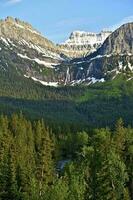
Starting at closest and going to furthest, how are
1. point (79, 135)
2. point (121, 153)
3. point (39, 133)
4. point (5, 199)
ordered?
point (5, 199) < point (121, 153) < point (39, 133) < point (79, 135)

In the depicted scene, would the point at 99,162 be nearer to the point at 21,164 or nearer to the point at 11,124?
the point at 21,164

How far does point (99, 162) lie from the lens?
3711 inches

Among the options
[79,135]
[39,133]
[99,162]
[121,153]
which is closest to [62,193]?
[99,162]

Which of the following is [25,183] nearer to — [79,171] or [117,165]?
[79,171]

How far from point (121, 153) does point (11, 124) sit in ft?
229

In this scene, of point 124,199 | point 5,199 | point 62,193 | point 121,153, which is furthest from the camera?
point 121,153

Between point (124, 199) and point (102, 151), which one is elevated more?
point (102, 151)

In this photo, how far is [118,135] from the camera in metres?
120

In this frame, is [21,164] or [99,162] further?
[21,164]

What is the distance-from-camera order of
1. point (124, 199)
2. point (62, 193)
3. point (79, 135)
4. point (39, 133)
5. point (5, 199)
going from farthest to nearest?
point (79, 135) → point (39, 133) → point (5, 199) → point (124, 199) → point (62, 193)

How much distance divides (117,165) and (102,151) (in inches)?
150

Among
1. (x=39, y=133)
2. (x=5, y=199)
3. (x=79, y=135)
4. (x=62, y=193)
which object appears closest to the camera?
(x=62, y=193)

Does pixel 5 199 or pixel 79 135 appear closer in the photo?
pixel 5 199

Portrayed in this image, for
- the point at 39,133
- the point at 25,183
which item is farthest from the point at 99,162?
the point at 39,133
